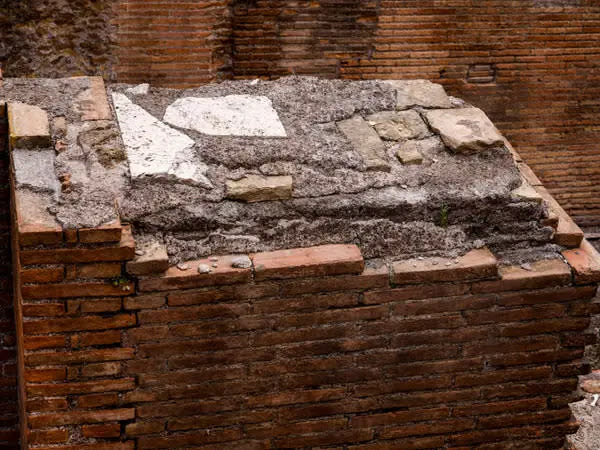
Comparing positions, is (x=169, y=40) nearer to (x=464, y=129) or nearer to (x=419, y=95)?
(x=419, y=95)

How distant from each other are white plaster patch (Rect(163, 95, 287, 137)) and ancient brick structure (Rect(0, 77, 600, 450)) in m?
0.02

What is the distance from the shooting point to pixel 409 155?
3.21m

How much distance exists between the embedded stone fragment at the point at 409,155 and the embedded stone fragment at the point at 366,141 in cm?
7

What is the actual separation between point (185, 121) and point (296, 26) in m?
3.95

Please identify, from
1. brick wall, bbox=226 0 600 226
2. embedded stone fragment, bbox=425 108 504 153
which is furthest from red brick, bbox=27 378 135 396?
brick wall, bbox=226 0 600 226

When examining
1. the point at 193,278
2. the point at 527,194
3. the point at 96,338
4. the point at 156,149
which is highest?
the point at 156,149

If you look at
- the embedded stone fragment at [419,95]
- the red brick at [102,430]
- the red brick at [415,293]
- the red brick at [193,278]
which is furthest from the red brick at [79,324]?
the embedded stone fragment at [419,95]

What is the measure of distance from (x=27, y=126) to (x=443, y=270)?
67.3 inches

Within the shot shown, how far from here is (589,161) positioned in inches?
337

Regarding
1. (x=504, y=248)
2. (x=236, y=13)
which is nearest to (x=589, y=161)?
(x=236, y=13)

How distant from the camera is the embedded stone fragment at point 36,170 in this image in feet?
9.08

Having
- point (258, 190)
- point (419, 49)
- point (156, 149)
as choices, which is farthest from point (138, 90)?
point (419, 49)

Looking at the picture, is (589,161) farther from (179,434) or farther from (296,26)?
(179,434)

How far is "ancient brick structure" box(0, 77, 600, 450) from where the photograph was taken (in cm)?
270
